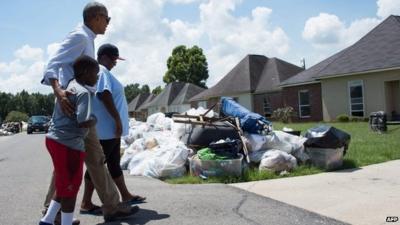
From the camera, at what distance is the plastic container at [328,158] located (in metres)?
8.37

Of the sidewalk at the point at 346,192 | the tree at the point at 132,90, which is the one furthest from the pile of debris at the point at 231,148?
the tree at the point at 132,90

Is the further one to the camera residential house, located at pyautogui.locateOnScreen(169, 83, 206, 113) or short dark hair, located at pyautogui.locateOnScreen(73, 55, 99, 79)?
residential house, located at pyautogui.locateOnScreen(169, 83, 206, 113)

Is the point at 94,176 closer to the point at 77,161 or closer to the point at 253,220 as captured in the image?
the point at 77,161

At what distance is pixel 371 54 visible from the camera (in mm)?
25797

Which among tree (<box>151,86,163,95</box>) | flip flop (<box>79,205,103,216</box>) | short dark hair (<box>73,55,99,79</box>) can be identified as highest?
tree (<box>151,86,163,95</box>)

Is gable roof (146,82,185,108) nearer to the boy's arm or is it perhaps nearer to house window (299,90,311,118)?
house window (299,90,311,118)

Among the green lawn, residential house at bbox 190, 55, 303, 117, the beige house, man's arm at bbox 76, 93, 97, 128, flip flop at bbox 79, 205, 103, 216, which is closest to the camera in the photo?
man's arm at bbox 76, 93, 97, 128

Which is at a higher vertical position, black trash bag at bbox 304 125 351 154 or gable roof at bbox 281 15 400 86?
gable roof at bbox 281 15 400 86

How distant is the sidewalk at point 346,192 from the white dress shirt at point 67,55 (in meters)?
2.96

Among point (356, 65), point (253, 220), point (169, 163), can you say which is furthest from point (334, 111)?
point (253, 220)

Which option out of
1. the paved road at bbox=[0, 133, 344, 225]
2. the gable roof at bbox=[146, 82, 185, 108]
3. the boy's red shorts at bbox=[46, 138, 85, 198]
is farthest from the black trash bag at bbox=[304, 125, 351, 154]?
the gable roof at bbox=[146, 82, 185, 108]

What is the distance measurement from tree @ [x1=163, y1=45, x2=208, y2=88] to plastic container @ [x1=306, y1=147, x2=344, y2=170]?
6321 cm

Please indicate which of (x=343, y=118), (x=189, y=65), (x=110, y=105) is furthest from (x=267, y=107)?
(x=189, y=65)

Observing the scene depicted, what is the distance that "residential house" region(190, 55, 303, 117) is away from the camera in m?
36.2
